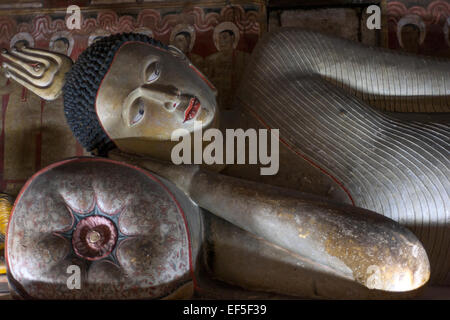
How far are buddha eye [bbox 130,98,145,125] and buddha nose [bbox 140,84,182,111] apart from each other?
40 mm

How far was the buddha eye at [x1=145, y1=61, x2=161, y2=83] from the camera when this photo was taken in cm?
202

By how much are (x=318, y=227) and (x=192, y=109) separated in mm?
749

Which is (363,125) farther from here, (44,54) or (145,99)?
(44,54)

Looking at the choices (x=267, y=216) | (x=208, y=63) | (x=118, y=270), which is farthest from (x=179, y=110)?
(x=208, y=63)

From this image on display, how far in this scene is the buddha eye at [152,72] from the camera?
202 centimetres

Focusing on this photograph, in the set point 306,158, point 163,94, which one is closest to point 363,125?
point 306,158

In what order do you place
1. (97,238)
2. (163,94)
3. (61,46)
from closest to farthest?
(97,238) → (163,94) → (61,46)

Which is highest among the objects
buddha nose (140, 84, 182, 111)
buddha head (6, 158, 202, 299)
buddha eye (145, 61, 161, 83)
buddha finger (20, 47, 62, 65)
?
buddha finger (20, 47, 62, 65)

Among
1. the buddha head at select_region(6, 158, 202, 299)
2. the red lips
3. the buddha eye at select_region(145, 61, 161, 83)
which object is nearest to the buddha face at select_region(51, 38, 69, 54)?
the buddha eye at select_region(145, 61, 161, 83)

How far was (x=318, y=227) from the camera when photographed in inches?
67.6

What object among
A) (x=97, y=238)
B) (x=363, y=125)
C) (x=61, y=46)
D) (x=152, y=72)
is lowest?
(x=97, y=238)

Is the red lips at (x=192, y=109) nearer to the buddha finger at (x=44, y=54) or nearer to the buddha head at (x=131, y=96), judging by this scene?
the buddha head at (x=131, y=96)

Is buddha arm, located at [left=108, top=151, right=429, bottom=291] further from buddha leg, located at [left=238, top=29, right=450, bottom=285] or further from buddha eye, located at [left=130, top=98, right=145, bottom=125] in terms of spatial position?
buddha leg, located at [left=238, top=29, right=450, bottom=285]
